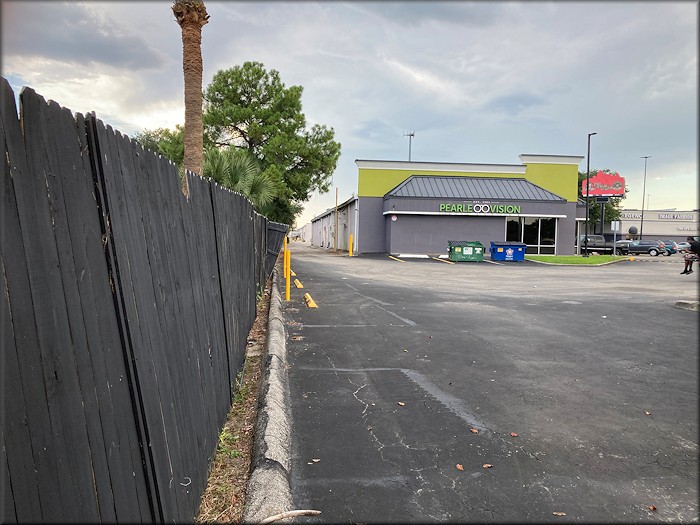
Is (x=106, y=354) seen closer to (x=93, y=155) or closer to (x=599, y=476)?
(x=93, y=155)

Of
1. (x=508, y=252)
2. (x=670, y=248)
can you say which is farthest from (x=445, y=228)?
(x=670, y=248)

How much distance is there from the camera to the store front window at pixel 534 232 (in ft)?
115

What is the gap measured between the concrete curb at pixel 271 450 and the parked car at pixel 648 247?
4713cm

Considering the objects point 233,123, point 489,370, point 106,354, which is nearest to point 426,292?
point 489,370

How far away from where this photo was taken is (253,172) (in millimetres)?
17969

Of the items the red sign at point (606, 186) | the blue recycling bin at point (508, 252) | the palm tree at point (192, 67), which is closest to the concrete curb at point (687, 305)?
the palm tree at point (192, 67)

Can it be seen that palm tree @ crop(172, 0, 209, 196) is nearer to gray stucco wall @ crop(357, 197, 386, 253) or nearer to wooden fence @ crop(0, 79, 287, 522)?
wooden fence @ crop(0, 79, 287, 522)

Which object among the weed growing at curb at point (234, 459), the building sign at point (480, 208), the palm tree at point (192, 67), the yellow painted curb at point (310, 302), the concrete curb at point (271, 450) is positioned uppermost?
the palm tree at point (192, 67)

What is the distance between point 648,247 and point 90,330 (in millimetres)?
51062

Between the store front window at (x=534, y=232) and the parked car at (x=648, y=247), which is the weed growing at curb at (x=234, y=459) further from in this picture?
the parked car at (x=648, y=247)

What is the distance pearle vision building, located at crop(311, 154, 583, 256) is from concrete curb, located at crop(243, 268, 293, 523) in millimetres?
28913

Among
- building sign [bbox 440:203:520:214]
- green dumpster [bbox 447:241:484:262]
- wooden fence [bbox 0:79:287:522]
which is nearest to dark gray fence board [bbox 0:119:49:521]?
wooden fence [bbox 0:79:287:522]

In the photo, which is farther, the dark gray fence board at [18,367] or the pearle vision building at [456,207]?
the pearle vision building at [456,207]

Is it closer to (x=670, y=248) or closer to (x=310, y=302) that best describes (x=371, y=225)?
(x=310, y=302)
